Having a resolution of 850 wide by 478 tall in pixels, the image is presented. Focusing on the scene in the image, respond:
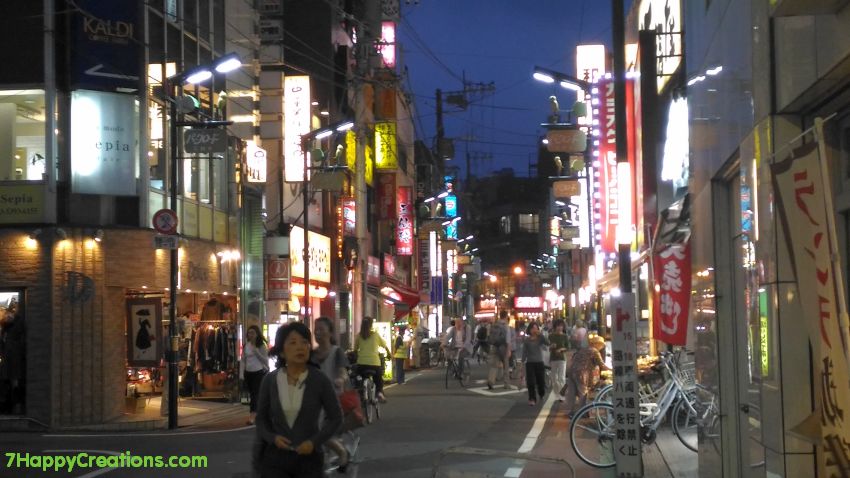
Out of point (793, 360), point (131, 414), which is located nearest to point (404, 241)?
point (131, 414)

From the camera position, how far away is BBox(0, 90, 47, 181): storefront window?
21469 millimetres

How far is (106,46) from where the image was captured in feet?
71.6

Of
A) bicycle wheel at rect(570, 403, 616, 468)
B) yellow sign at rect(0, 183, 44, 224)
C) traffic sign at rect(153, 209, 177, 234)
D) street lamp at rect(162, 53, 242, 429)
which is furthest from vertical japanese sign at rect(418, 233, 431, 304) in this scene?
bicycle wheel at rect(570, 403, 616, 468)

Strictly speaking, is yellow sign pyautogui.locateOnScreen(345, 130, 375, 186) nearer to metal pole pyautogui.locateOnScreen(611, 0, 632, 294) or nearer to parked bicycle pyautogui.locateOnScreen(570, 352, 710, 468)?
parked bicycle pyautogui.locateOnScreen(570, 352, 710, 468)

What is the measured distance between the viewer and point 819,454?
21.3ft

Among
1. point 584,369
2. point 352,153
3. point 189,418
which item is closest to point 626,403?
point 584,369

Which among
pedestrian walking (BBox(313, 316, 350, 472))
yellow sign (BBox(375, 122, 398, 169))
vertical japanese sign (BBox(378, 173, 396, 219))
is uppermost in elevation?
yellow sign (BBox(375, 122, 398, 169))

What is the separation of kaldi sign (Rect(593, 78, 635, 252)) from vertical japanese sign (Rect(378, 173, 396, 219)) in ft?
89.3

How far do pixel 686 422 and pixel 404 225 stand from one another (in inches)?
1522

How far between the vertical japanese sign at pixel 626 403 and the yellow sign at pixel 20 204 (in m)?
13.0

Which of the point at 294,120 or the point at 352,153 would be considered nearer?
the point at 294,120

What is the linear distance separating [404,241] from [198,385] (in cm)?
2868

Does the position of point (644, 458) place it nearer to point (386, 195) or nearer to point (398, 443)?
point (398, 443)

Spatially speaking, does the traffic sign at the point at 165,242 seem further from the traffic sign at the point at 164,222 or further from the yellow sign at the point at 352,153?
the yellow sign at the point at 352,153
